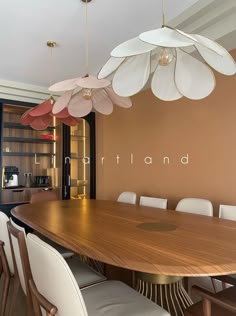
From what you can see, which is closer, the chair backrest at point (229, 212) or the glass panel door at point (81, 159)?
the chair backrest at point (229, 212)

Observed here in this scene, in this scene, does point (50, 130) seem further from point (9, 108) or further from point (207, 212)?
point (207, 212)

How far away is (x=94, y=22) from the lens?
8.48ft

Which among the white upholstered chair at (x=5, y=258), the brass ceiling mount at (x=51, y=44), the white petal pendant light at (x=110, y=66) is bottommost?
the white upholstered chair at (x=5, y=258)

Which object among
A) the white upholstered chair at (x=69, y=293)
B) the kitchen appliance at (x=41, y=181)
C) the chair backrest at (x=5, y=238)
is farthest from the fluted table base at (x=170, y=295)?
the kitchen appliance at (x=41, y=181)

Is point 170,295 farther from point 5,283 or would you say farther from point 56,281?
point 56,281

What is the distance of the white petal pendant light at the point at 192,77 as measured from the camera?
181 centimetres

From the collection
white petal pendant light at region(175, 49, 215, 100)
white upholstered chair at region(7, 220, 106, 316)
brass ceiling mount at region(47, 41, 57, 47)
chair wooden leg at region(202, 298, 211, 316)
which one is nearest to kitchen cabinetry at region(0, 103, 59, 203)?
brass ceiling mount at region(47, 41, 57, 47)

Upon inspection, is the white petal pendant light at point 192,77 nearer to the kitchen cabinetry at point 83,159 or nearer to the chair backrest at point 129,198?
the chair backrest at point 129,198

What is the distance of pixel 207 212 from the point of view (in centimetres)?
244

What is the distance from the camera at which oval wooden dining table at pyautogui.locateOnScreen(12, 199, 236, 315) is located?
3.59 ft

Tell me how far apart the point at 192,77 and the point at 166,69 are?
0.85 ft

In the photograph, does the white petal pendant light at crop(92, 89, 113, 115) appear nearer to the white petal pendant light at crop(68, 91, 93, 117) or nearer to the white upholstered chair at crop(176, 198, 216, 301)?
the white petal pendant light at crop(68, 91, 93, 117)

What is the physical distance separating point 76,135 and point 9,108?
136 cm

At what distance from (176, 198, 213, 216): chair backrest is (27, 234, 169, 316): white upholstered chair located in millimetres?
1272
